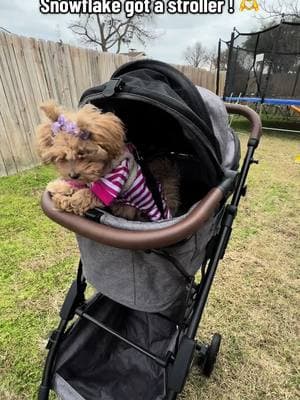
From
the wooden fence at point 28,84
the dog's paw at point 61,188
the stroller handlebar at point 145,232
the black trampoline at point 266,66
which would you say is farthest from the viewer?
the black trampoline at point 266,66

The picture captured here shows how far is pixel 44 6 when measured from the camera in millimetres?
4773

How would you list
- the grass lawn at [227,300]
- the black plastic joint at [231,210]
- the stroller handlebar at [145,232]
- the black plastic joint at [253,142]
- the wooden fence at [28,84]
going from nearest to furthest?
the stroller handlebar at [145,232] → the black plastic joint at [231,210] → the black plastic joint at [253,142] → the grass lawn at [227,300] → the wooden fence at [28,84]

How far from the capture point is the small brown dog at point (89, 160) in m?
0.90

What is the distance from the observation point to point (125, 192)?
1018 mm

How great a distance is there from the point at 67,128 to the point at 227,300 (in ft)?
5.30

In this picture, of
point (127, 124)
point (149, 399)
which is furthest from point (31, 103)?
point (149, 399)

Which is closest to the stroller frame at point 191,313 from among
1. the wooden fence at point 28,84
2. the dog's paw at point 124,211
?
the dog's paw at point 124,211

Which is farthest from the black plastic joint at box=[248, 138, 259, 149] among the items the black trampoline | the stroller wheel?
the black trampoline

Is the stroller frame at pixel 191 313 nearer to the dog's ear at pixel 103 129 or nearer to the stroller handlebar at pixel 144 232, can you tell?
the stroller handlebar at pixel 144 232

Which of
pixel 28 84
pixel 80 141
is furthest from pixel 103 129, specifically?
pixel 28 84

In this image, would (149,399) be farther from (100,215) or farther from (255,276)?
(255,276)

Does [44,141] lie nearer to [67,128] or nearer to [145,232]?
[67,128]

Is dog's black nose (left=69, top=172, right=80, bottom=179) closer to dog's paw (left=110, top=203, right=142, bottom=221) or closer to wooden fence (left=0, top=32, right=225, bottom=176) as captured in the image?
dog's paw (left=110, top=203, right=142, bottom=221)

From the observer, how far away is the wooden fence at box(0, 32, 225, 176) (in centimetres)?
369
